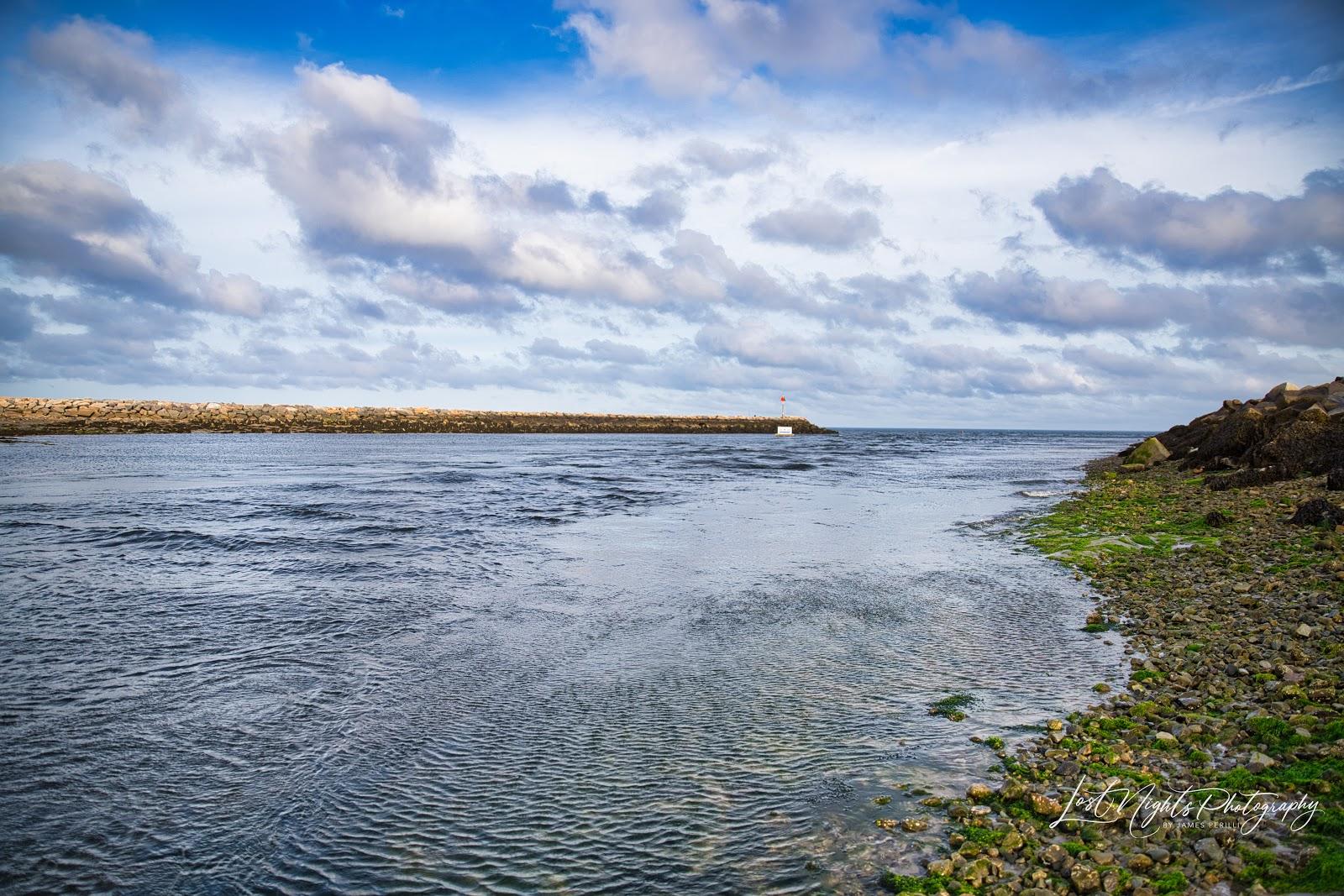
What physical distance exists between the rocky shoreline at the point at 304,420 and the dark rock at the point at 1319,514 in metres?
90.7

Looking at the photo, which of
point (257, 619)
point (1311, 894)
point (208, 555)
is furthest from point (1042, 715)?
point (208, 555)

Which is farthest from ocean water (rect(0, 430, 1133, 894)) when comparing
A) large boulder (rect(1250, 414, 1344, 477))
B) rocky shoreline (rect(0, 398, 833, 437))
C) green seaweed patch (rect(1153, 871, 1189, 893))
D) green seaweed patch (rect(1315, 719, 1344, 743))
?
rocky shoreline (rect(0, 398, 833, 437))

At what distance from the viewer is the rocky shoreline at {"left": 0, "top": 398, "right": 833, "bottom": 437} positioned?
81.9m

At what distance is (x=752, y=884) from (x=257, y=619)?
9318 mm

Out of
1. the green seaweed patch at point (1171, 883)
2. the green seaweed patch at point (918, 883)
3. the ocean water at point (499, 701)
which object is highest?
the green seaweed patch at point (1171, 883)

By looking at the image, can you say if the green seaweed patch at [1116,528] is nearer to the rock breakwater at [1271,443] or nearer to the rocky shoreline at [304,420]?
the rock breakwater at [1271,443]

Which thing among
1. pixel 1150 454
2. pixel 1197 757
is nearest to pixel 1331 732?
pixel 1197 757

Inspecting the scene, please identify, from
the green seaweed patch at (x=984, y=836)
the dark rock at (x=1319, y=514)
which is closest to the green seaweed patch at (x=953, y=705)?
the green seaweed patch at (x=984, y=836)

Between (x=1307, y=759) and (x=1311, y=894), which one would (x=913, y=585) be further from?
(x=1311, y=894)

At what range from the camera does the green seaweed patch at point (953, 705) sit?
740 cm

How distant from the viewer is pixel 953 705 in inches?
303

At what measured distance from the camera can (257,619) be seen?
36.4 ft

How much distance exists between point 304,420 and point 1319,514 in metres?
115

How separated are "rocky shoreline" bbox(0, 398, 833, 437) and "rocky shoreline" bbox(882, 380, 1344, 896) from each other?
8882 centimetres
